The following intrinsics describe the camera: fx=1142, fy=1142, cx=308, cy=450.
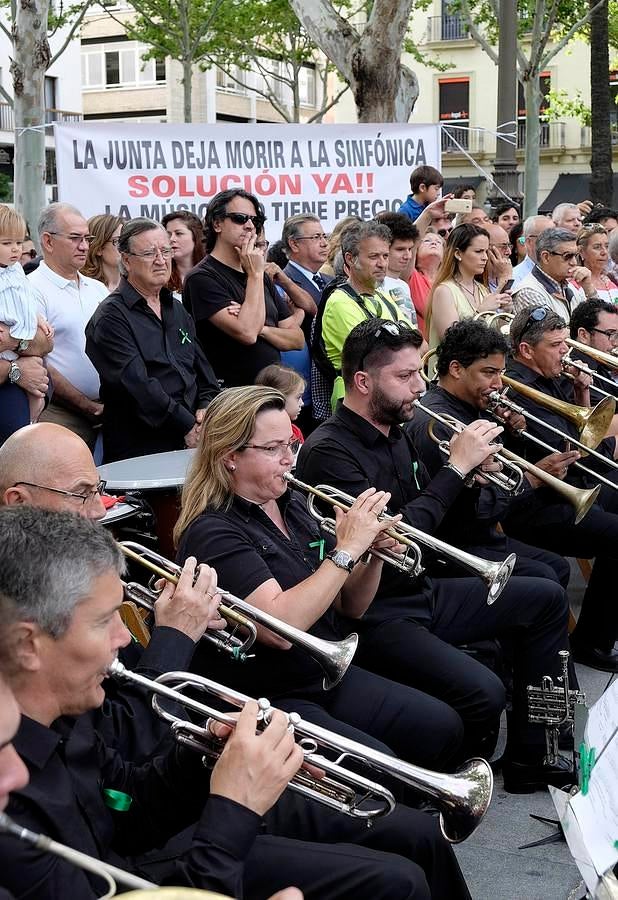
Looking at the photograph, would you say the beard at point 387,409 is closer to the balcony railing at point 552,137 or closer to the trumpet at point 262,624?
the trumpet at point 262,624

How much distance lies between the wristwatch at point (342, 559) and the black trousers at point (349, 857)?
2.46 feet

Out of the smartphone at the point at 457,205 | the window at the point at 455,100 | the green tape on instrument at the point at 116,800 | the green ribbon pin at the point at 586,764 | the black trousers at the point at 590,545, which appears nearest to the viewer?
the green tape on instrument at the point at 116,800

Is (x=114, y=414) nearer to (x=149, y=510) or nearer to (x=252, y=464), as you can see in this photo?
(x=149, y=510)

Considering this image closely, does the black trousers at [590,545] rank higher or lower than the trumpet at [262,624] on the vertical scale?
lower

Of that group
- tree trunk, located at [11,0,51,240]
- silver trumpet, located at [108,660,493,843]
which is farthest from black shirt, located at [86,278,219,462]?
tree trunk, located at [11,0,51,240]

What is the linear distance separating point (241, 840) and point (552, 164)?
4302cm

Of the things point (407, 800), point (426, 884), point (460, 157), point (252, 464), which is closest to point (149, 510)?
point (252, 464)

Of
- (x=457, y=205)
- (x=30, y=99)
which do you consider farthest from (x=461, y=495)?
(x=30, y=99)

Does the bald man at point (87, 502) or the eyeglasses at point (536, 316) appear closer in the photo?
the bald man at point (87, 502)

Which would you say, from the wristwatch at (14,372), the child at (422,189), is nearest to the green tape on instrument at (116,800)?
the wristwatch at (14,372)

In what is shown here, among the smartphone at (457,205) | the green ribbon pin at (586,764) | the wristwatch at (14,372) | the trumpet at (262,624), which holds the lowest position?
the green ribbon pin at (586,764)

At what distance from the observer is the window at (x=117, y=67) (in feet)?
170

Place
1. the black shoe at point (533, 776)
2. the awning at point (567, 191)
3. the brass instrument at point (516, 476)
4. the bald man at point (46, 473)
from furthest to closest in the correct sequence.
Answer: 1. the awning at point (567, 191)
2. the brass instrument at point (516, 476)
3. the black shoe at point (533, 776)
4. the bald man at point (46, 473)

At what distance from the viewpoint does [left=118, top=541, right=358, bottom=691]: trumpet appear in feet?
10.8
